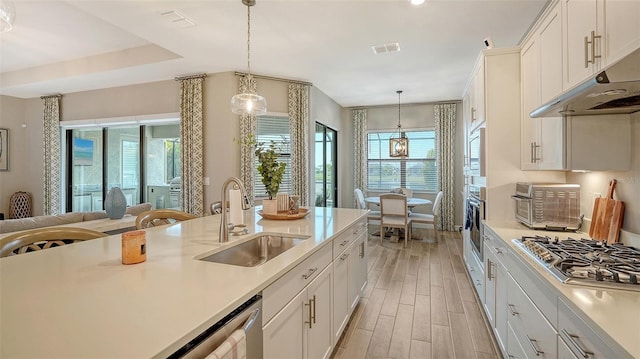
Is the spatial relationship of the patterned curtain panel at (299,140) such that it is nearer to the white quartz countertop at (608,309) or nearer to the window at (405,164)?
the window at (405,164)

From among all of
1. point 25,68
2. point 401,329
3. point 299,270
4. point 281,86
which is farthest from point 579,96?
point 25,68

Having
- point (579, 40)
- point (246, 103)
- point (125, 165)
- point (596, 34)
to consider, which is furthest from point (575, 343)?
point (125, 165)

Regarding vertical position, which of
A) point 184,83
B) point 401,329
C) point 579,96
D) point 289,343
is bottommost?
point 401,329

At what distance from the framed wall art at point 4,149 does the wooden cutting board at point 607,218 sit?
898 cm

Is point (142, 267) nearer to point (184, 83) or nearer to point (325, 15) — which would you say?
point (325, 15)

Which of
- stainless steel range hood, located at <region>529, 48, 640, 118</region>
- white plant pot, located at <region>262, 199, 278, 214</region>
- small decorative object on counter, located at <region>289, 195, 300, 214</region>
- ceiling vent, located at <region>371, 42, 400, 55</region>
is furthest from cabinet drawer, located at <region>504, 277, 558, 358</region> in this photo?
ceiling vent, located at <region>371, 42, 400, 55</region>

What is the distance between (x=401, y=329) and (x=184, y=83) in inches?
181

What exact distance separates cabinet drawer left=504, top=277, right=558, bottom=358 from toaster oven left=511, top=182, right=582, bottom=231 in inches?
24.8

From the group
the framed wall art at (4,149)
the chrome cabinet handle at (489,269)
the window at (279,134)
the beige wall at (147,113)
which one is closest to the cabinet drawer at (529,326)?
the chrome cabinet handle at (489,269)

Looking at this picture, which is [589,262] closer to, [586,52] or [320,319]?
[586,52]

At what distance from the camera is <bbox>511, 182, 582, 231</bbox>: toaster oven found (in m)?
2.10

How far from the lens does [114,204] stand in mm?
3135

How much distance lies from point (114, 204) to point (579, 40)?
4130 mm

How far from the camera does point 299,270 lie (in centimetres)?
145
